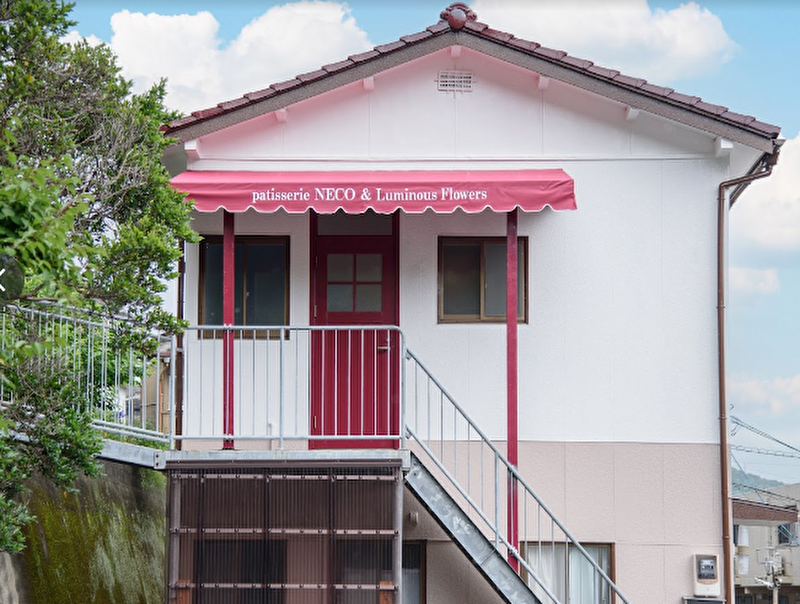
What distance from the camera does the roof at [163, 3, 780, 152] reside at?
1179cm

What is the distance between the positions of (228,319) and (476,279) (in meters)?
2.74

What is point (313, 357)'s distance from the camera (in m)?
12.2

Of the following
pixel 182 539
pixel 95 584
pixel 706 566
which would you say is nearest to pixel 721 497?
pixel 706 566

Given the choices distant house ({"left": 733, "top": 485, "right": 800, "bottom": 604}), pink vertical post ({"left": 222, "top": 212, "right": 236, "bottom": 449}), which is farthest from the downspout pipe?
distant house ({"left": 733, "top": 485, "right": 800, "bottom": 604})

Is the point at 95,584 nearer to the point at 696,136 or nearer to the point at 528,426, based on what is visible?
the point at 528,426

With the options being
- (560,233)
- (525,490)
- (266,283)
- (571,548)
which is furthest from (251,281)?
(571,548)

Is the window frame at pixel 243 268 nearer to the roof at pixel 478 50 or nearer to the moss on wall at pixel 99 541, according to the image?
the roof at pixel 478 50

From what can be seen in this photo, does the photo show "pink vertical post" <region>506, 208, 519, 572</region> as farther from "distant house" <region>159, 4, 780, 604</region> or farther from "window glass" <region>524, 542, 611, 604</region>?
"window glass" <region>524, 542, 611, 604</region>

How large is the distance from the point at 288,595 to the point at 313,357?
2.71m

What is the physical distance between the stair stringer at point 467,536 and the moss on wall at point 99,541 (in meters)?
3.78

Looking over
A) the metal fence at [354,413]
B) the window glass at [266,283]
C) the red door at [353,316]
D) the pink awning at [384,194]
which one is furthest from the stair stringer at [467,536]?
the window glass at [266,283]

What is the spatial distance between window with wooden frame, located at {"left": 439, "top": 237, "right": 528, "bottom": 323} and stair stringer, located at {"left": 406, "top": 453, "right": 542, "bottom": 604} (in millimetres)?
2173

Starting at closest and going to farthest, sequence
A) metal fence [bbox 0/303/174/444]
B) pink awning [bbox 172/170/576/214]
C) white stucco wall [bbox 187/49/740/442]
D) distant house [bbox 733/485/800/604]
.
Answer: metal fence [bbox 0/303/174/444], pink awning [bbox 172/170/576/214], white stucco wall [bbox 187/49/740/442], distant house [bbox 733/485/800/604]

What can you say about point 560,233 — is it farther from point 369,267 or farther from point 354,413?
point 354,413
